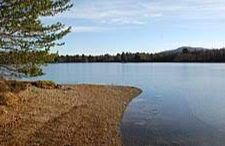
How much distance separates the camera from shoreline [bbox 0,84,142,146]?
19.3 metres

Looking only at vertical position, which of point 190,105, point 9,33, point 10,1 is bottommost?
point 190,105

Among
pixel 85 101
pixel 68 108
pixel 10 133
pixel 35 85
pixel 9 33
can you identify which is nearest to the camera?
pixel 10 133

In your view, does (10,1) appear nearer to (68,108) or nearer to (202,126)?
(68,108)

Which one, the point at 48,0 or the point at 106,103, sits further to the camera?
the point at 106,103

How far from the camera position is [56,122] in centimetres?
2367

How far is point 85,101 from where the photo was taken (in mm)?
35938

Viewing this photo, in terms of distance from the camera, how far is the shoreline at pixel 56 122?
63.3 feet

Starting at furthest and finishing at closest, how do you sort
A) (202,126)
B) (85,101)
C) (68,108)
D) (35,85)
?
(35,85) < (85,101) < (68,108) < (202,126)

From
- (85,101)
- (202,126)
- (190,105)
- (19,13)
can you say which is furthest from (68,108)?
(190,105)

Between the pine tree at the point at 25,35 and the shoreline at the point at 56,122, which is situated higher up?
the pine tree at the point at 25,35

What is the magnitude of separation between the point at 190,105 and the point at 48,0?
2156cm

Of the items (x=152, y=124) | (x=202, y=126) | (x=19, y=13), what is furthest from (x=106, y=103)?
(x=19, y=13)

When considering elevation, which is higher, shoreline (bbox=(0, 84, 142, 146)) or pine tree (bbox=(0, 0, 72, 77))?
pine tree (bbox=(0, 0, 72, 77))

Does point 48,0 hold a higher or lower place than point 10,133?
higher
